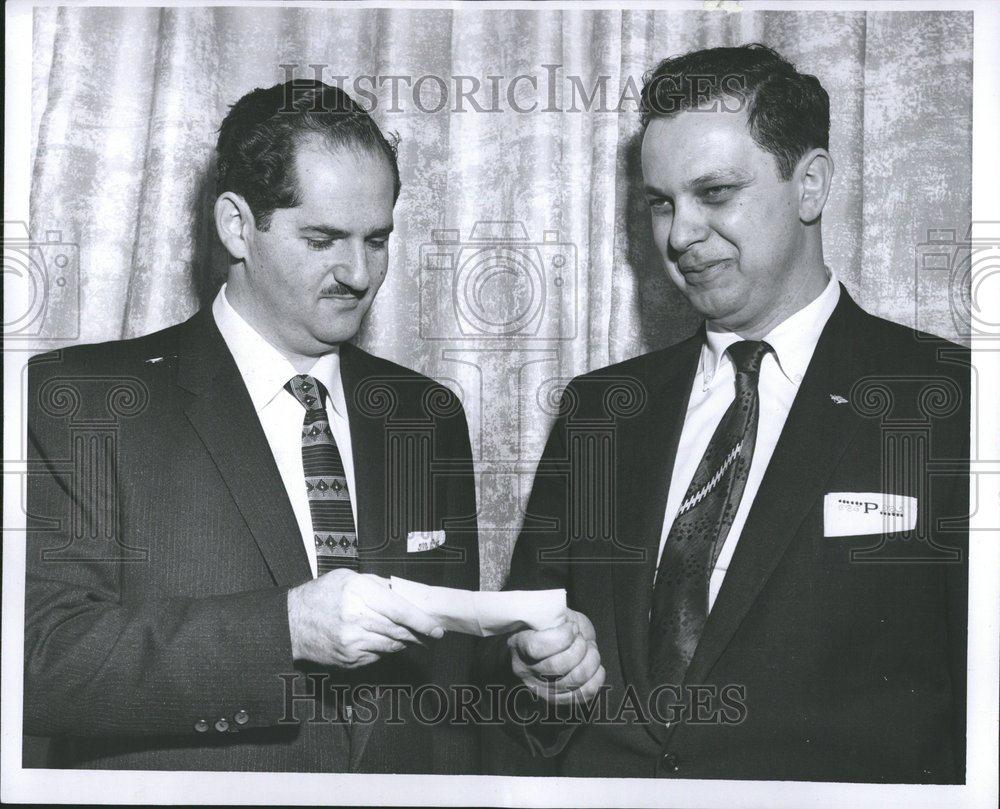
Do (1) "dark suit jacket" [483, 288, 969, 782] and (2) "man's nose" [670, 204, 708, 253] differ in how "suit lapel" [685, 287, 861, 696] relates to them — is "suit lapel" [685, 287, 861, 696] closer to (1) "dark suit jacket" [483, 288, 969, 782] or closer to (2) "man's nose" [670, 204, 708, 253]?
(1) "dark suit jacket" [483, 288, 969, 782]

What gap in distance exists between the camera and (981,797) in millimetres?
2398

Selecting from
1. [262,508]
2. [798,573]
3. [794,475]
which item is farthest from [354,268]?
[798,573]

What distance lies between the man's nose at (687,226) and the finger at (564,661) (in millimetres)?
862

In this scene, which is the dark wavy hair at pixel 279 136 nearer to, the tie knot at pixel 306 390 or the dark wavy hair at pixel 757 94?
the tie knot at pixel 306 390

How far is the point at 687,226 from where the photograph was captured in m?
2.33

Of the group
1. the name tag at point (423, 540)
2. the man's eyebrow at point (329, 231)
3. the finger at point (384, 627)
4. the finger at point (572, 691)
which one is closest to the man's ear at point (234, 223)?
the man's eyebrow at point (329, 231)

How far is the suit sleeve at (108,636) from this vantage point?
2.28 meters

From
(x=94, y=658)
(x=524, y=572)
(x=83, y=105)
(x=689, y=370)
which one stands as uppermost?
(x=83, y=105)

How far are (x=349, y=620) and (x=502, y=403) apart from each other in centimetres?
58

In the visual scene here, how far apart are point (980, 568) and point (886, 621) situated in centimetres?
27

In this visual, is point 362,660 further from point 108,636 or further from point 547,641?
point 108,636

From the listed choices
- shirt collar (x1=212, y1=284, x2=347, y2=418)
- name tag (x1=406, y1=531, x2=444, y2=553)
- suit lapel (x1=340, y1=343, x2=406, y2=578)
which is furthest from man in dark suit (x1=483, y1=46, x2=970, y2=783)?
shirt collar (x1=212, y1=284, x2=347, y2=418)

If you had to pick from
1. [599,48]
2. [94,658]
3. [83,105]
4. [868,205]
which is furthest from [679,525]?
[83,105]

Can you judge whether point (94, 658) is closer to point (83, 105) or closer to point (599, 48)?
point (83, 105)
